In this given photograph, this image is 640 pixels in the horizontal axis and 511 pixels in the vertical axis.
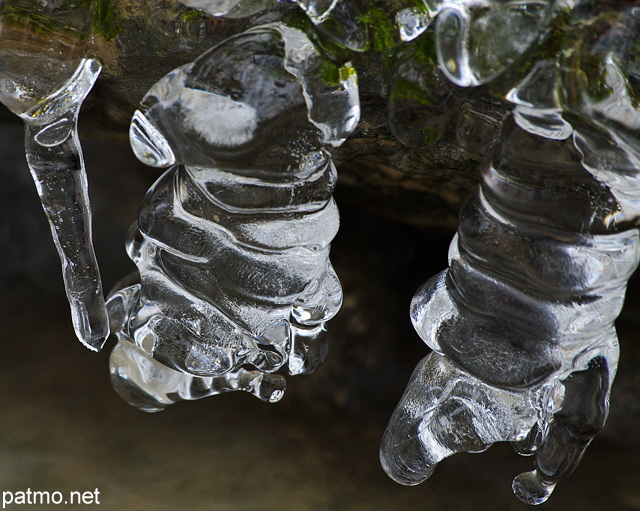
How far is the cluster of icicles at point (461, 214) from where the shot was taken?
26cm

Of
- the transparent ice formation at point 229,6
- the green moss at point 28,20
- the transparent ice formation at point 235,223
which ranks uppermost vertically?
the transparent ice formation at point 229,6

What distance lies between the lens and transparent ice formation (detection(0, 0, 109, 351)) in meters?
0.34

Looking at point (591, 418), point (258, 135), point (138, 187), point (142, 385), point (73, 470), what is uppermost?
point (258, 135)

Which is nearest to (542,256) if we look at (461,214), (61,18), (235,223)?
(461,214)

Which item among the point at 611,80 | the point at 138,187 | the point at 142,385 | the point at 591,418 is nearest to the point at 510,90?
the point at 611,80

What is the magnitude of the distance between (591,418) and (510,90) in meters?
0.16

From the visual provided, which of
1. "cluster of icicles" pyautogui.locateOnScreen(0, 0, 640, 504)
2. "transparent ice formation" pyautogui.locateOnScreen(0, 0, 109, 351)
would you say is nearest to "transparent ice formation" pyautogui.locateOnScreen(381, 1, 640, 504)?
"cluster of icicles" pyautogui.locateOnScreen(0, 0, 640, 504)

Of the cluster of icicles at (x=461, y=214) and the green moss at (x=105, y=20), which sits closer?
the cluster of icicles at (x=461, y=214)

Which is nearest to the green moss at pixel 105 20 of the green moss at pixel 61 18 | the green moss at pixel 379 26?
the green moss at pixel 61 18

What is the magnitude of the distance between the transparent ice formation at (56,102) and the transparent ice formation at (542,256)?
0.19m

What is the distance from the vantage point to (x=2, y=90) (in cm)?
34

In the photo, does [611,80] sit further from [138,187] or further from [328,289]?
[138,187]

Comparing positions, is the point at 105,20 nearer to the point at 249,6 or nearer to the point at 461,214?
the point at 249,6

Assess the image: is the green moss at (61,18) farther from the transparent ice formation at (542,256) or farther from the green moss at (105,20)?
the transparent ice formation at (542,256)
